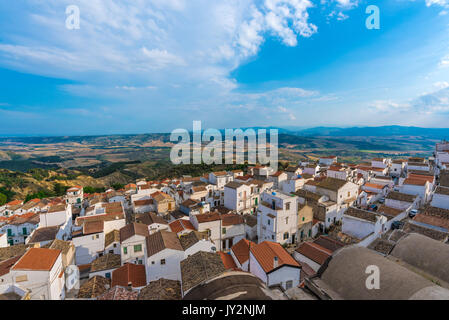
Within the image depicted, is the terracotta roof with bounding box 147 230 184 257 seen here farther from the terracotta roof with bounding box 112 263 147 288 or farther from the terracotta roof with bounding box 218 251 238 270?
the terracotta roof with bounding box 218 251 238 270

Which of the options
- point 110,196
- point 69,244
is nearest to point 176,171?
point 110,196

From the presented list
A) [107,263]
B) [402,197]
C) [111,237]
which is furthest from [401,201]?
[111,237]

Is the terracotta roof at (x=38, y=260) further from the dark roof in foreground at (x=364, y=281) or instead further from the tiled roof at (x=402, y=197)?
the tiled roof at (x=402, y=197)

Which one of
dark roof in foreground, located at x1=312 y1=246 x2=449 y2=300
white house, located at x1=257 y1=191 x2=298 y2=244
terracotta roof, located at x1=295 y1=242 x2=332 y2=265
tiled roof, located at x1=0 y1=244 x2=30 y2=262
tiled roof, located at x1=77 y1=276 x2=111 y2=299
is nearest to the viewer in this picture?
dark roof in foreground, located at x1=312 y1=246 x2=449 y2=300

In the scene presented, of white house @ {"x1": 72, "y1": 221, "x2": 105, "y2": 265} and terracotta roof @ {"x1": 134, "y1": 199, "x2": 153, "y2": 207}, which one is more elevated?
terracotta roof @ {"x1": 134, "y1": 199, "x2": 153, "y2": 207}

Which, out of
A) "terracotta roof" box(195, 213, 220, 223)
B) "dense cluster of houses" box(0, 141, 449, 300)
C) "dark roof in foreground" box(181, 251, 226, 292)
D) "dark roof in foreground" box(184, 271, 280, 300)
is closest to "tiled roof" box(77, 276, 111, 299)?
"dense cluster of houses" box(0, 141, 449, 300)
